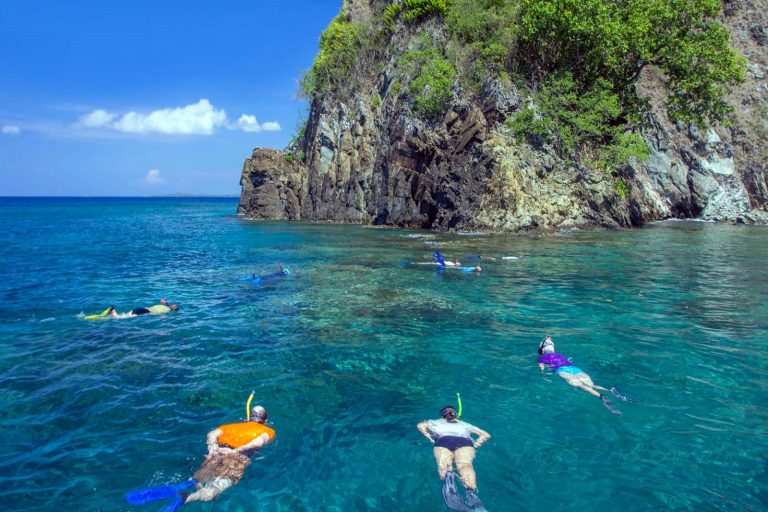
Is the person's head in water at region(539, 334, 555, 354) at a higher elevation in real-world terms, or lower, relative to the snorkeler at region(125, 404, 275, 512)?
higher

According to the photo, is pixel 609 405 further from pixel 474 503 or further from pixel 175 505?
pixel 175 505

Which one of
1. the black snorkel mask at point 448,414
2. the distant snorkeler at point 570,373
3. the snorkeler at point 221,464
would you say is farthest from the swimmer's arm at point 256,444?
the distant snorkeler at point 570,373

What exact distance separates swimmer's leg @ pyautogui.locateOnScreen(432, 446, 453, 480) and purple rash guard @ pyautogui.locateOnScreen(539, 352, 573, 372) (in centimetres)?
443

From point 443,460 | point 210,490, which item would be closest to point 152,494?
point 210,490

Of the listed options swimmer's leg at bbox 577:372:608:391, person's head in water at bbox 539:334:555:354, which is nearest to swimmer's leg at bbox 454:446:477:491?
swimmer's leg at bbox 577:372:608:391

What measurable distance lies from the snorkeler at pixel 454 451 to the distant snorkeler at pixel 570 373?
2.84 meters

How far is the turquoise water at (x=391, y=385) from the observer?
712 cm

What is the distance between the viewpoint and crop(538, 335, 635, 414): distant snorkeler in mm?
9598

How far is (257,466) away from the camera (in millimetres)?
7590

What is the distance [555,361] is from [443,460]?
4.77m

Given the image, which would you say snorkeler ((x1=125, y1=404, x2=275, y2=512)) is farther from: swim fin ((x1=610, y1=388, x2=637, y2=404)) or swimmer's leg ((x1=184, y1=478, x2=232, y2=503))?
swim fin ((x1=610, y1=388, x2=637, y2=404))

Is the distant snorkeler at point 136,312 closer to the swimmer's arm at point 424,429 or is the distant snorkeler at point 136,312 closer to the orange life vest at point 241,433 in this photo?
the orange life vest at point 241,433

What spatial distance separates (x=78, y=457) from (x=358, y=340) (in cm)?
717

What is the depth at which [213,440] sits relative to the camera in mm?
7992
